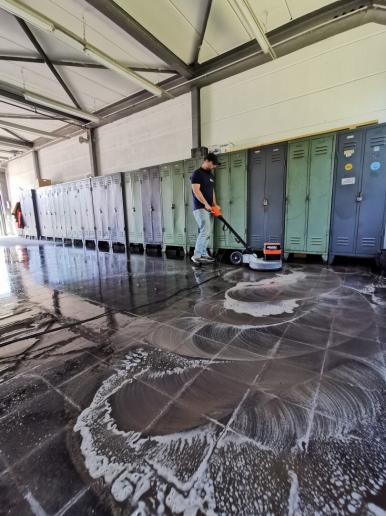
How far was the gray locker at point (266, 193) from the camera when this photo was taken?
4.27 meters

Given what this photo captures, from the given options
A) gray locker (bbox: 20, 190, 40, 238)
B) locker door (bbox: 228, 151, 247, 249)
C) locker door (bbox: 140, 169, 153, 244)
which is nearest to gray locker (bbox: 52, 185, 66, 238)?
gray locker (bbox: 20, 190, 40, 238)

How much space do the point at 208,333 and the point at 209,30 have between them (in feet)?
16.1

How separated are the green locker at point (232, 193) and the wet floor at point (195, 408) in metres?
2.53

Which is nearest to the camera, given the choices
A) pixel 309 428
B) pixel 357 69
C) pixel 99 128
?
pixel 309 428

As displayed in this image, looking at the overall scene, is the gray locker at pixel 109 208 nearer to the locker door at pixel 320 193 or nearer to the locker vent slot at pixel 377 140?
the locker door at pixel 320 193

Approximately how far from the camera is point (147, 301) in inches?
105

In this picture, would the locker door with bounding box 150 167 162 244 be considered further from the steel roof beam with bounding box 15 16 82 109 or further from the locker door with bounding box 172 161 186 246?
the steel roof beam with bounding box 15 16 82 109

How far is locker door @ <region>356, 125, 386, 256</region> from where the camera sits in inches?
139

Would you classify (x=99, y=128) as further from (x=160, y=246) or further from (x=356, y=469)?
(x=356, y=469)

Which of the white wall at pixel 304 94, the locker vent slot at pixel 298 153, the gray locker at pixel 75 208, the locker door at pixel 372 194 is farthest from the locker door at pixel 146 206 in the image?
the locker door at pixel 372 194

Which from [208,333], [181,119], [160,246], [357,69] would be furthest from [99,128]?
[208,333]

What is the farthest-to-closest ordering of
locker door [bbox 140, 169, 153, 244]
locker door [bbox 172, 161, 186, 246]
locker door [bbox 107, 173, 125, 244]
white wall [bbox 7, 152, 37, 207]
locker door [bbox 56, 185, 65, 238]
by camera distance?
white wall [bbox 7, 152, 37, 207], locker door [bbox 56, 185, 65, 238], locker door [bbox 107, 173, 125, 244], locker door [bbox 140, 169, 153, 244], locker door [bbox 172, 161, 186, 246]

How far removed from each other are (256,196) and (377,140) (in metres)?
1.88

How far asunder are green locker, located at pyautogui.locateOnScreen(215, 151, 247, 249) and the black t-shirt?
28.4 inches
